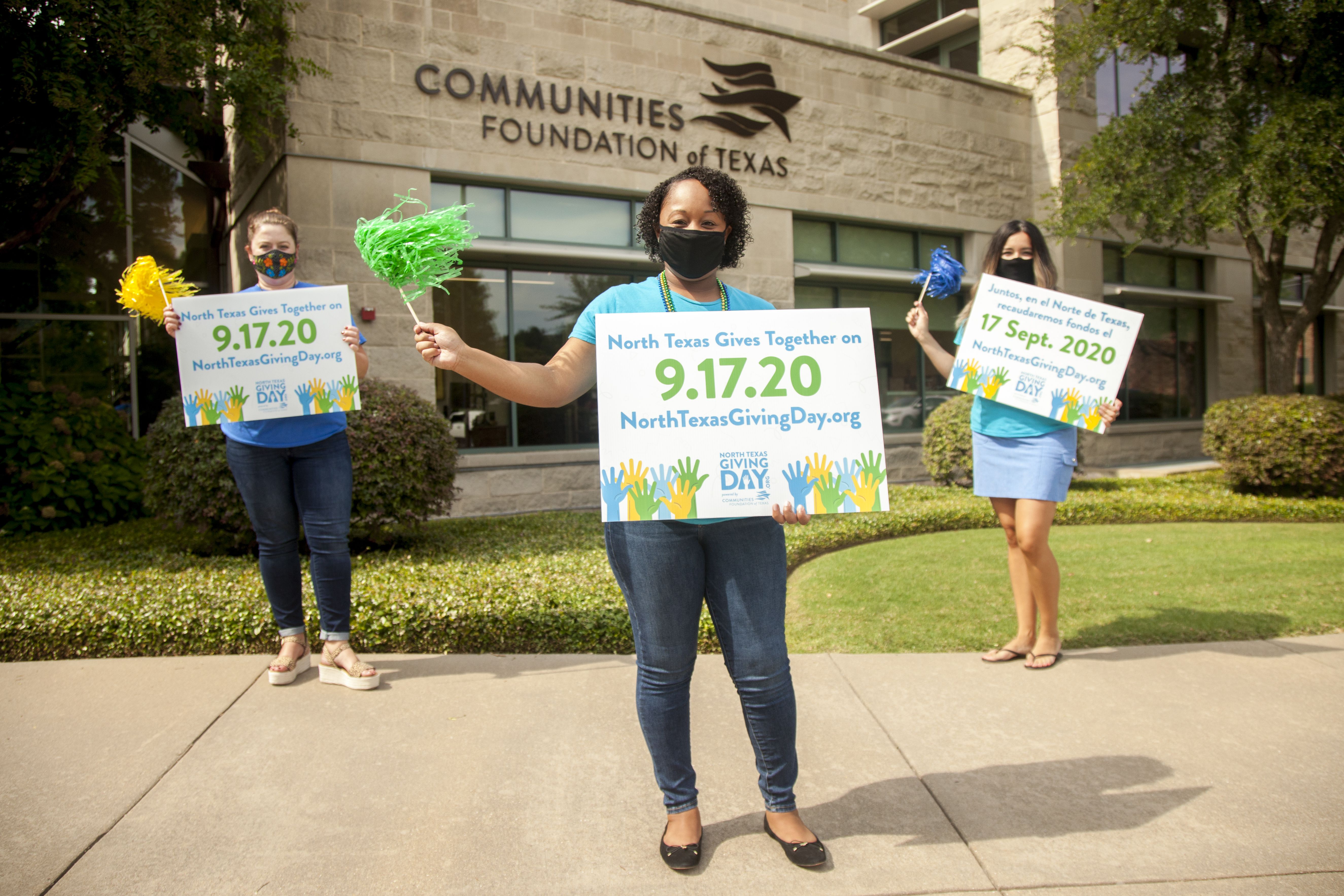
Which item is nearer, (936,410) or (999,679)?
(999,679)

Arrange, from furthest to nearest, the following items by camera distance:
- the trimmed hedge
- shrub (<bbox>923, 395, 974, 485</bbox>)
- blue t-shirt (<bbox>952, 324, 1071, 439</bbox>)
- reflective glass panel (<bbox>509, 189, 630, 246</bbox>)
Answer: shrub (<bbox>923, 395, 974, 485</bbox>) < reflective glass panel (<bbox>509, 189, 630, 246</bbox>) < the trimmed hedge < blue t-shirt (<bbox>952, 324, 1071, 439</bbox>)

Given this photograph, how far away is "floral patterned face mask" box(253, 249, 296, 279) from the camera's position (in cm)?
381

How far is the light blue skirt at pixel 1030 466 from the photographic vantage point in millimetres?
3949

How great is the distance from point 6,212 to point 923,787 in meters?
11.2

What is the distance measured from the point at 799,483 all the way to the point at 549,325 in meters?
8.09

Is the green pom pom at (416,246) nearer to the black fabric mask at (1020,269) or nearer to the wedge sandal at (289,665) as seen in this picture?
the wedge sandal at (289,665)

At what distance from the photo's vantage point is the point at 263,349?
3912 mm

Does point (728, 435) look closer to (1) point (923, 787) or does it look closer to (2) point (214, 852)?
(1) point (923, 787)

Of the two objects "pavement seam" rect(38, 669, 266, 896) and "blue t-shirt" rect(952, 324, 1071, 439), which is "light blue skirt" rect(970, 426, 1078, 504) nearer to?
"blue t-shirt" rect(952, 324, 1071, 439)

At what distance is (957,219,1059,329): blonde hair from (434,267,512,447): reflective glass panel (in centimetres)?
646

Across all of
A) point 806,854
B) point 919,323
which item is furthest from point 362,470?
point 806,854

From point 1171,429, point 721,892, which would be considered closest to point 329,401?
point 721,892

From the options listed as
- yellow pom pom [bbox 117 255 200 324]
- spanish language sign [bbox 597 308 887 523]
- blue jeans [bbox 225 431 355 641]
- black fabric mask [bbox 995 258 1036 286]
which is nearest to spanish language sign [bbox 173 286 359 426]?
yellow pom pom [bbox 117 255 200 324]

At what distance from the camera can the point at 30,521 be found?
759 cm
